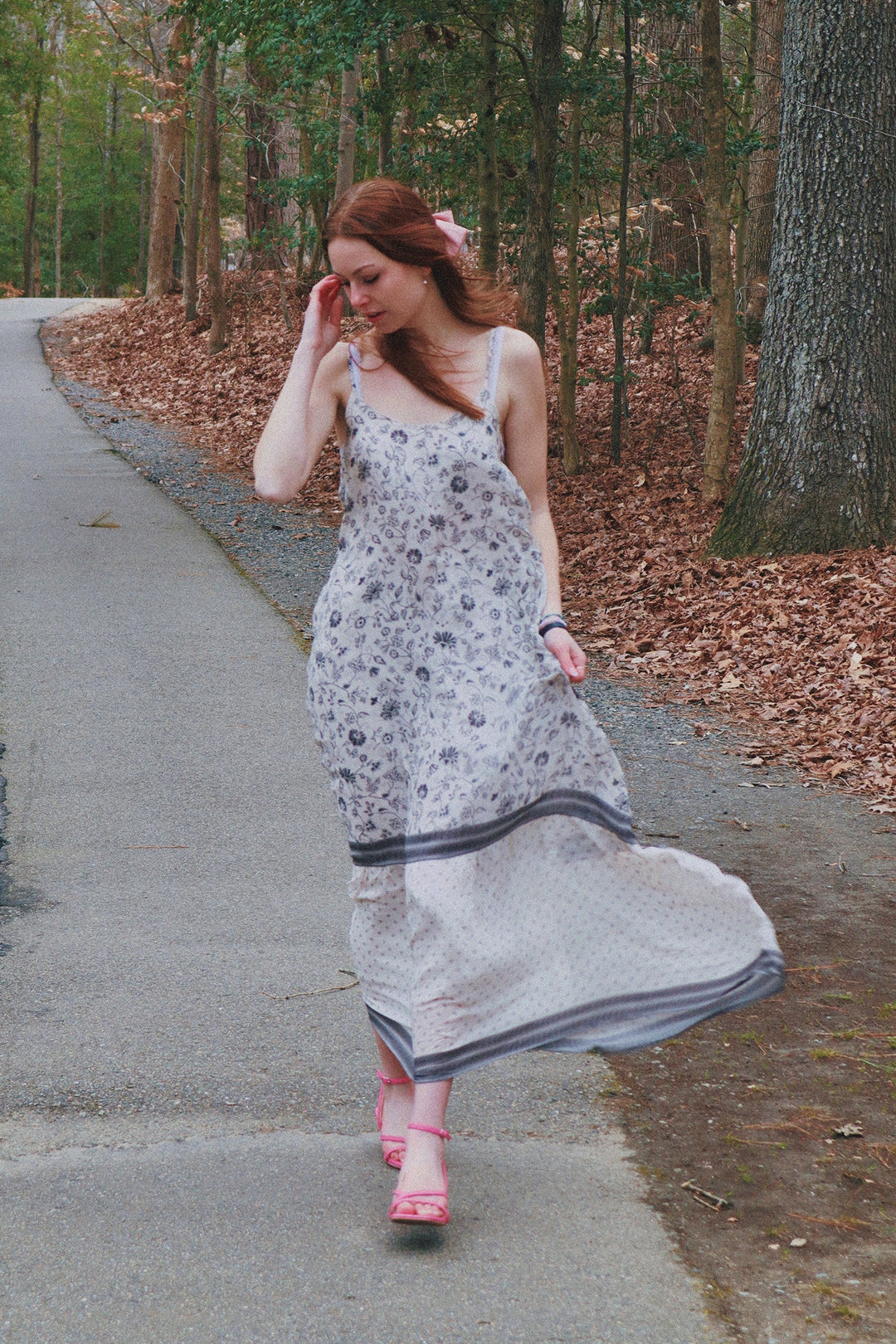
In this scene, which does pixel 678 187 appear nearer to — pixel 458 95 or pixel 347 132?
pixel 458 95

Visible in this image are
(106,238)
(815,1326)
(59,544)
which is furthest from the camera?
(106,238)

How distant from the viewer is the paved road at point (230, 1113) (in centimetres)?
255

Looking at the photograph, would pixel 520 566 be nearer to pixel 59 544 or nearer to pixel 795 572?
pixel 795 572

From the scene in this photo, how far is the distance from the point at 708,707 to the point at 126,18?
2323cm

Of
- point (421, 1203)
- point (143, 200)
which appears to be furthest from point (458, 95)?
A: point (143, 200)

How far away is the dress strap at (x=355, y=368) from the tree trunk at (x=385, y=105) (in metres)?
9.03

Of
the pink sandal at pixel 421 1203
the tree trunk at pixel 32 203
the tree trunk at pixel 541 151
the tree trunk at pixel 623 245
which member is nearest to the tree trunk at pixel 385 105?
the tree trunk at pixel 541 151

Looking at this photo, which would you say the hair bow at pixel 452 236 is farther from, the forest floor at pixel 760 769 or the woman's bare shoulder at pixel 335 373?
the forest floor at pixel 760 769

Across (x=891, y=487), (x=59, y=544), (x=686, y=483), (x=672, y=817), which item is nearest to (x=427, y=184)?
(x=686, y=483)

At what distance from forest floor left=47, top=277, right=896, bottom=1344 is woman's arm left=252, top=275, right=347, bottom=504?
1.74m

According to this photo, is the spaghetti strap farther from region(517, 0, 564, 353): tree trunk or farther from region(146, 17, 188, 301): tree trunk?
region(146, 17, 188, 301): tree trunk

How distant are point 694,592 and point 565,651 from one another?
611 cm

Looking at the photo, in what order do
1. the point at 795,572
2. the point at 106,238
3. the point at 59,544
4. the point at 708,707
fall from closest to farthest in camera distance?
the point at 708,707
the point at 795,572
the point at 59,544
the point at 106,238

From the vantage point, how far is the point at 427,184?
1361 centimetres
